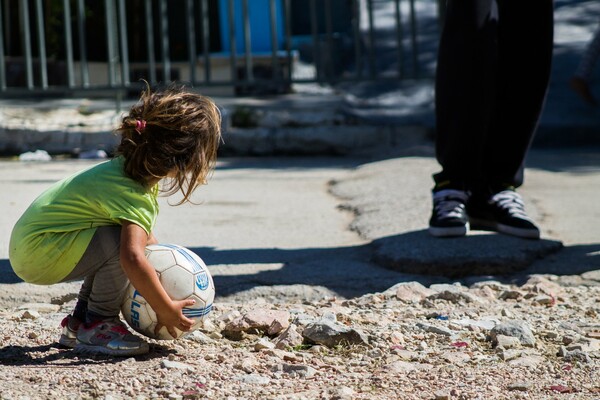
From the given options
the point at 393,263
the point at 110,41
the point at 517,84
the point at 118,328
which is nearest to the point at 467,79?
the point at 517,84

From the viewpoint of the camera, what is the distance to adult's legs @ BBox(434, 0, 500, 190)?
11.5 ft

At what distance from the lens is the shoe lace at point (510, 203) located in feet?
11.9

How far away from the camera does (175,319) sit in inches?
91.7

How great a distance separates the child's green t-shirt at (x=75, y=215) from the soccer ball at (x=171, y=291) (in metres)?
0.10

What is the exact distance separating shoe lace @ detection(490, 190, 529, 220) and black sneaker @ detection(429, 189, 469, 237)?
0.52 feet

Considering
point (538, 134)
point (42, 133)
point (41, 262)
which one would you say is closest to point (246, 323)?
point (41, 262)

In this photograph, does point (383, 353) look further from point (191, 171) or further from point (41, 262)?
point (41, 262)

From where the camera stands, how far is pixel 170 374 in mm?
2127

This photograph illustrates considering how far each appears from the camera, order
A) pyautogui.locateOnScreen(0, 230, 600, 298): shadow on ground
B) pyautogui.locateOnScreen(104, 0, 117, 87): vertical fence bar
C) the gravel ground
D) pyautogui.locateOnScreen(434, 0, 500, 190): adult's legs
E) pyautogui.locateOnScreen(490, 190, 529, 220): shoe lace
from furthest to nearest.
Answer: pyautogui.locateOnScreen(104, 0, 117, 87): vertical fence bar
pyautogui.locateOnScreen(490, 190, 529, 220): shoe lace
pyautogui.locateOnScreen(434, 0, 500, 190): adult's legs
pyautogui.locateOnScreen(0, 230, 600, 298): shadow on ground
the gravel ground

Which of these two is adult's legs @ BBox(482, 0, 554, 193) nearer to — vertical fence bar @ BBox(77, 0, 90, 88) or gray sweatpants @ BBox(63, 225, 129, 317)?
gray sweatpants @ BBox(63, 225, 129, 317)

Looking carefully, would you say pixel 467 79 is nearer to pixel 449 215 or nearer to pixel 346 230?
pixel 449 215

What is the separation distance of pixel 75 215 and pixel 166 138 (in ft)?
0.98

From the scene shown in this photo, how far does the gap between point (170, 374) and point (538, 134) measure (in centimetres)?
546

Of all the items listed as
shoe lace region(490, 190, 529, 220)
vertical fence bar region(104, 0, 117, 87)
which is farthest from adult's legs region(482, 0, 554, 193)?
vertical fence bar region(104, 0, 117, 87)
